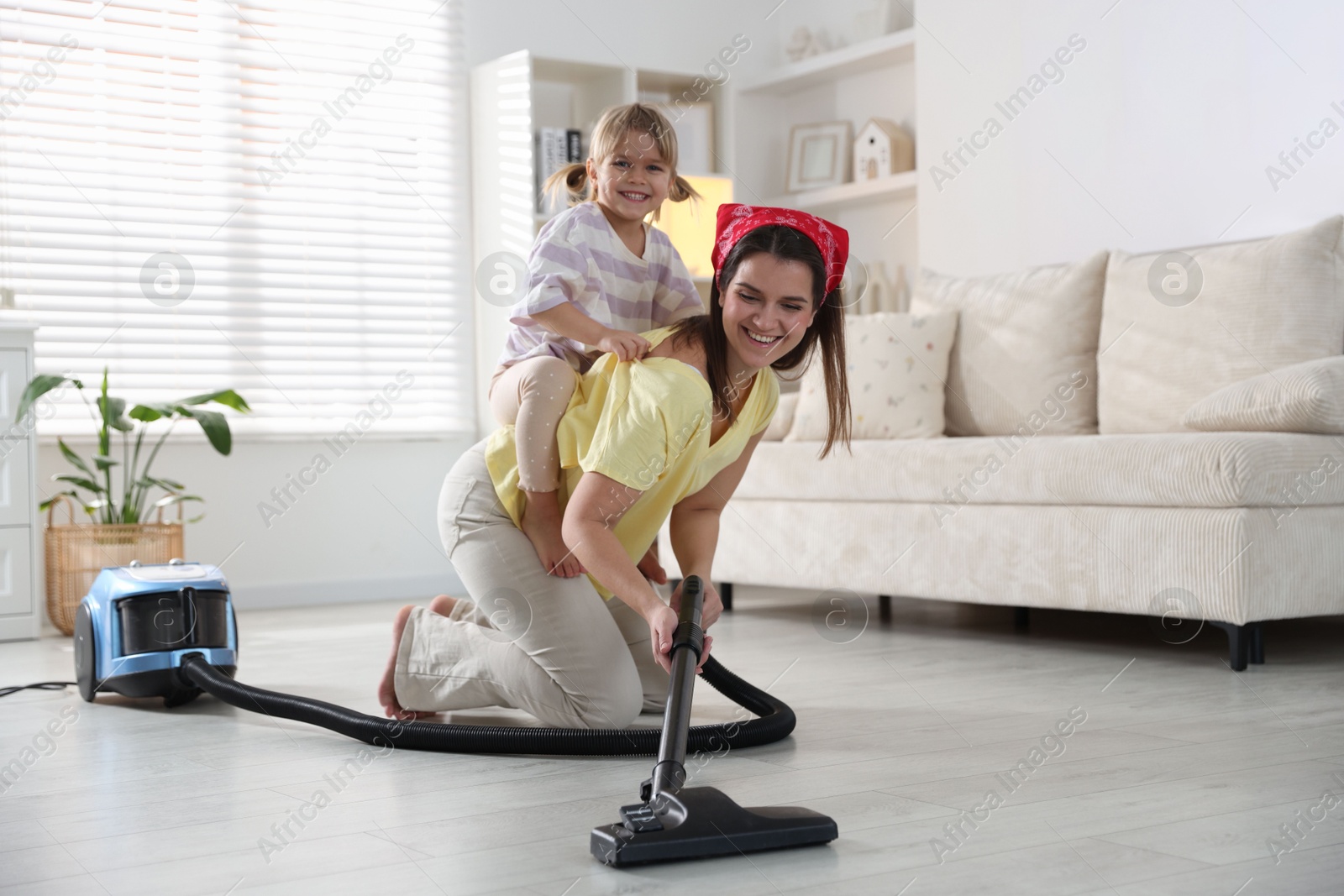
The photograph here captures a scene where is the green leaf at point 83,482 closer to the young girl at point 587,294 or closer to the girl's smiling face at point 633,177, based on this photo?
the young girl at point 587,294

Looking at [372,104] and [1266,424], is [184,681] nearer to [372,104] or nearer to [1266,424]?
[1266,424]

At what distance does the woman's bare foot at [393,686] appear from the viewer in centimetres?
210

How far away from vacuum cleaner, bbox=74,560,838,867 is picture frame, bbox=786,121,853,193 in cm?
313

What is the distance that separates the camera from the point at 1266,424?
2.64 metres

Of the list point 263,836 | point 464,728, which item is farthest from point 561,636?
point 263,836

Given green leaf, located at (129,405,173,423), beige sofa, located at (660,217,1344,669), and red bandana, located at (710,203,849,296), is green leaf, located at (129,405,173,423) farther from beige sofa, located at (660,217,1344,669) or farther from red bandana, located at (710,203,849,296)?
red bandana, located at (710,203,849,296)

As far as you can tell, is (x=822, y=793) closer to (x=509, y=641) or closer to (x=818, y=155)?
(x=509, y=641)

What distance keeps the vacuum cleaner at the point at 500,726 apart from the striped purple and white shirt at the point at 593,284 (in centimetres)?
59

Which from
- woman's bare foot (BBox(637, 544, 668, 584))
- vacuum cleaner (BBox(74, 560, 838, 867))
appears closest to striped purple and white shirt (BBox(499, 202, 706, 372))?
woman's bare foot (BBox(637, 544, 668, 584))

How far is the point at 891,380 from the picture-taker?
3.61 m

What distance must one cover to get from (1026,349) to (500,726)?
6.93 feet

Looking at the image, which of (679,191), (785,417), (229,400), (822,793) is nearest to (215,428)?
(229,400)

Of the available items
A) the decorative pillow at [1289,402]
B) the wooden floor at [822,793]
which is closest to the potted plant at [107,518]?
the wooden floor at [822,793]

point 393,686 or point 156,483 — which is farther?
point 156,483
